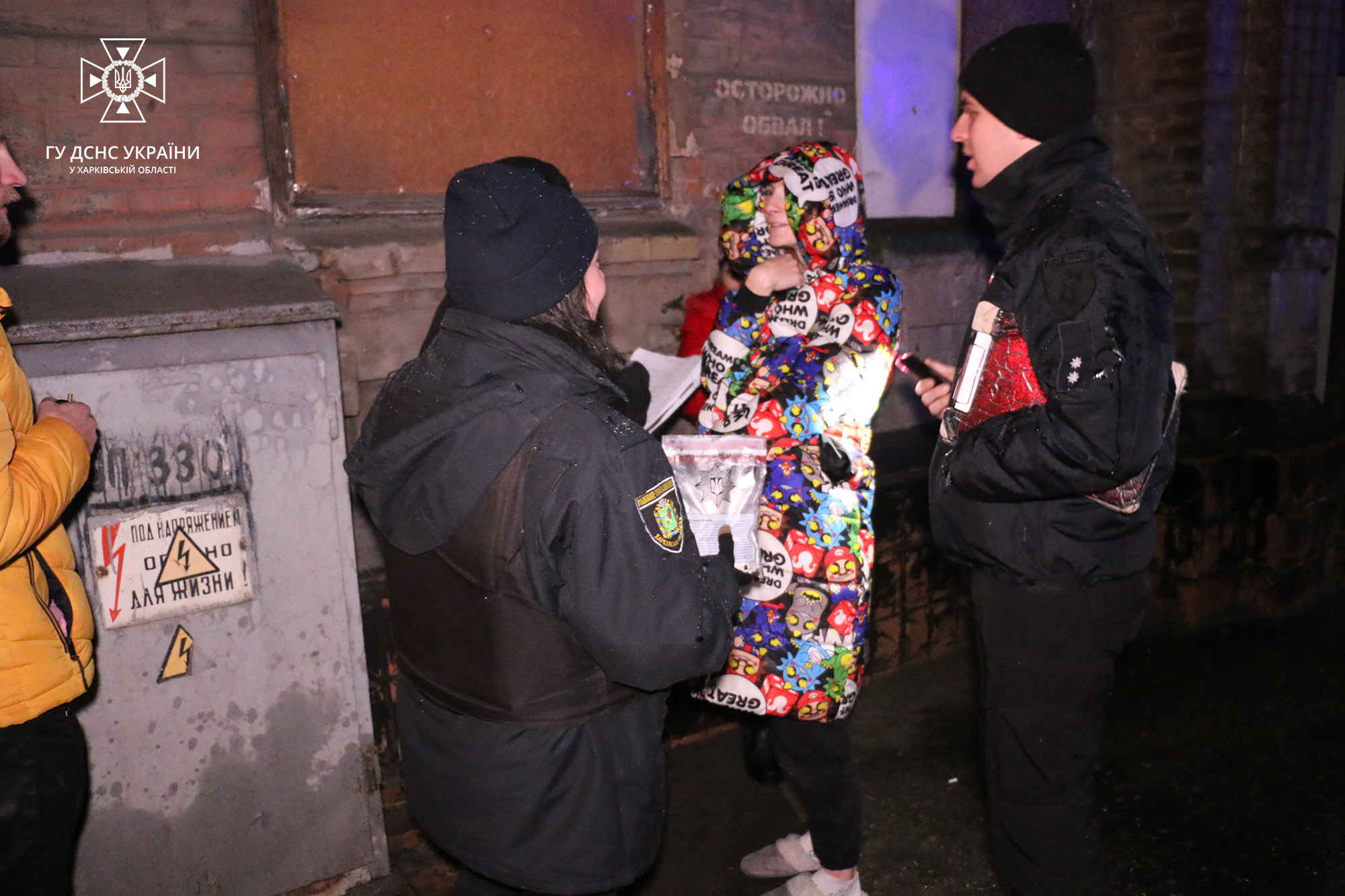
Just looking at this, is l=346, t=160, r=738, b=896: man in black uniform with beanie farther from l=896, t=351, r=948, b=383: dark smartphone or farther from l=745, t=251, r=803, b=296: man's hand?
l=745, t=251, r=803, b=296: man's hand

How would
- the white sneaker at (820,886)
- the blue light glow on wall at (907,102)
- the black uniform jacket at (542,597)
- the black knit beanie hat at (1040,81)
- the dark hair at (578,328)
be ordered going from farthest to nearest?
the blue light glow on wall at (907,102) → the white sneaker at (820,886) → the black knit beanie hat at (1040,81) → the dark hair at (578,328) → the black uniform jacket at (542,597)

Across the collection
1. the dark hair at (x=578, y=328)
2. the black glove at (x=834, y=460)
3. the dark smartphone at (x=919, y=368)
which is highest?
the dark hair at (x=578, y=328)

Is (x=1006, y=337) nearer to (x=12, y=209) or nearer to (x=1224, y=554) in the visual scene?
(x=12, y=209)

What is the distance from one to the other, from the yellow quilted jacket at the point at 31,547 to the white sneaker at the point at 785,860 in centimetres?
202

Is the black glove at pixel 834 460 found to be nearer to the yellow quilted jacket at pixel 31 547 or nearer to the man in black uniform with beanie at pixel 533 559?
the man in black uniform with beanie at pixel 533 559

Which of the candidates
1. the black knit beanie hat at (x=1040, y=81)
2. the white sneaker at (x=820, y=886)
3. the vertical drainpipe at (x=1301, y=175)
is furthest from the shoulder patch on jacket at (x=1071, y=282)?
the vertical drainpipe at (x=1301, y=175)

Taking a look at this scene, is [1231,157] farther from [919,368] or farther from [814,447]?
[814,447]

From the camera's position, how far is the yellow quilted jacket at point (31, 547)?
5.93 feet

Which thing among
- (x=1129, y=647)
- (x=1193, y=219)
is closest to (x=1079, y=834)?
(x=1129, y=647)

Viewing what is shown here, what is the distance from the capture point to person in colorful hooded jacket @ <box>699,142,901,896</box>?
8.48 feet

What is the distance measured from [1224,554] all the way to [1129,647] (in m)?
0.94

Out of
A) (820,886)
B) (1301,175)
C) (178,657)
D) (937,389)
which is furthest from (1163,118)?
(178,657)

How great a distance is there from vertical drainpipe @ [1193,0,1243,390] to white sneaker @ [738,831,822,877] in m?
4.00

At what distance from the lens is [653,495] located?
168 centimetres
